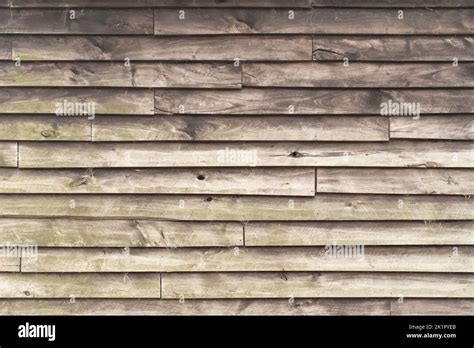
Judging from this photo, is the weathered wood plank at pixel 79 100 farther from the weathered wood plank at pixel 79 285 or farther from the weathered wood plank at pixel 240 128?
the weathered wood plank at pixel 79 285

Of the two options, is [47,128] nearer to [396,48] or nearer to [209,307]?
[209,307]

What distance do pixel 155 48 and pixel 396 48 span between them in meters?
1.51

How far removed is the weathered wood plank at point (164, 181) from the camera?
3533mm

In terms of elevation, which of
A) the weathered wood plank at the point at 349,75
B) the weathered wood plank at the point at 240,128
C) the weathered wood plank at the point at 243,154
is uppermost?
the weathered wood plank at the point at 349,75

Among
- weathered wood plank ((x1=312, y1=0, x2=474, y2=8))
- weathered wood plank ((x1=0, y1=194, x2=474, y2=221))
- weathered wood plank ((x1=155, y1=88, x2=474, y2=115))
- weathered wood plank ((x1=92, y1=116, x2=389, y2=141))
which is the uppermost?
weathered wood plank ((x1=312, y1=0, x2=474, y2=8))

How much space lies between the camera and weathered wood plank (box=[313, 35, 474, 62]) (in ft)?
11.5

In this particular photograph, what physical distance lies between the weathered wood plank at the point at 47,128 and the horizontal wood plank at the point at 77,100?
A: 46 mm

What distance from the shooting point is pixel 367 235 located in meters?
3.56

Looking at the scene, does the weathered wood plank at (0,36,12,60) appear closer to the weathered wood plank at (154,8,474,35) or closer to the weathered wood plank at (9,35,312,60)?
the weathered wood plank at (9,35,312,60)

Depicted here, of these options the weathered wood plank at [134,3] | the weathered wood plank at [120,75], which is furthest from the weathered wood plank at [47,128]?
the weathered wood plank at [134,3]

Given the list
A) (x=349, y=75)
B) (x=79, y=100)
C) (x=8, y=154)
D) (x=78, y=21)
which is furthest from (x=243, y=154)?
(x=8, y=154)

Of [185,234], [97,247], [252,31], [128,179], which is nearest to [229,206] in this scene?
[185,234]

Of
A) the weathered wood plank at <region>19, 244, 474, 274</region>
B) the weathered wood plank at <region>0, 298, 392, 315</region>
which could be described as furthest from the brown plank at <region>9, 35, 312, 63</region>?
the weathered wood plank at <region>0, 298, 392, 315</region>
